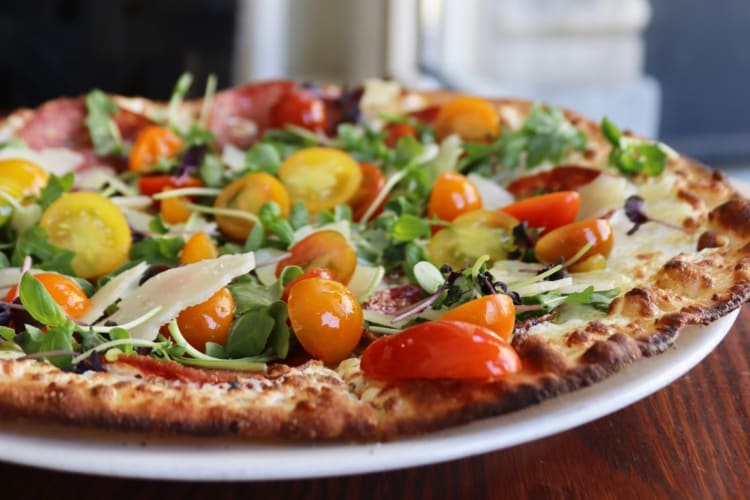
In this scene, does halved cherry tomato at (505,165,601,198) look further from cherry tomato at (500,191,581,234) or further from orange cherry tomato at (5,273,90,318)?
orange cherry tomato at (5,273,90,318)

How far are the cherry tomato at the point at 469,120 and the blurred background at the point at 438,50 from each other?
2573 mm

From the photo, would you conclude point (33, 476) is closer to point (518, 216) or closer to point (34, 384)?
point (34, 384)

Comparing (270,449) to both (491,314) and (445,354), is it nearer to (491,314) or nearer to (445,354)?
(445,354)

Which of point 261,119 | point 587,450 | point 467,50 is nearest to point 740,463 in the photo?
point 587,450

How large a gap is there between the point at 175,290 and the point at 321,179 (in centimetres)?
86

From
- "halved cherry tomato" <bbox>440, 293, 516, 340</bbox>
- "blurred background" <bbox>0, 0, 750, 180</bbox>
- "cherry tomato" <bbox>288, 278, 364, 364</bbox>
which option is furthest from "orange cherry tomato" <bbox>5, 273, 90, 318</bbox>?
"blurred background" <bbox>0, 0, 750, 180</bbox>

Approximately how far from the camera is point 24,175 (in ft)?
8.62

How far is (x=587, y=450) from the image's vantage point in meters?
1.72

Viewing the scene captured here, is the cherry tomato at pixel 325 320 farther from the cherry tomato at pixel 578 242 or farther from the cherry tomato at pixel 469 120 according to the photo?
the cherry tomato at pixel 469 120

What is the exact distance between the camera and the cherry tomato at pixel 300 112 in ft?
11.0

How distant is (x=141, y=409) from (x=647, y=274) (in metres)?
1.10

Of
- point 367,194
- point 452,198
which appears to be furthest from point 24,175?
point 452,198

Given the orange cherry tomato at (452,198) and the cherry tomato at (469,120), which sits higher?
the cherry tomato at (469,120)

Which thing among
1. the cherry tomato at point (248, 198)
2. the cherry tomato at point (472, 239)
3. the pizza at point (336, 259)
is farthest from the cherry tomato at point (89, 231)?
the cherry tomato at point (472, 239)
